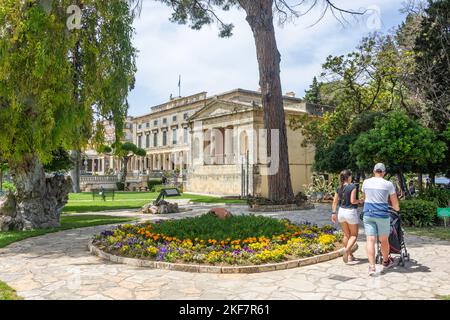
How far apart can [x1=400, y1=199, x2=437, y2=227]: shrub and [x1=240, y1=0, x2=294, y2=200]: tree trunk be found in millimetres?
6436

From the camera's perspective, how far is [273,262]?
663 cm

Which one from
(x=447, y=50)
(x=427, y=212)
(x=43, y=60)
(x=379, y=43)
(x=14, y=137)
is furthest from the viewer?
(x=379, y=43)

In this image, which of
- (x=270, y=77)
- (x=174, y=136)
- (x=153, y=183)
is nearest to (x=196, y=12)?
(x=270, y=77)

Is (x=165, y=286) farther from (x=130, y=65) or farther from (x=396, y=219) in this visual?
(x=130, y=65)

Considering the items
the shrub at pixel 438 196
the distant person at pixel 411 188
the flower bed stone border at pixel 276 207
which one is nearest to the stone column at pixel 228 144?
the distant person at pixel 411 188

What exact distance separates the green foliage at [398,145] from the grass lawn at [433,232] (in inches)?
88.7

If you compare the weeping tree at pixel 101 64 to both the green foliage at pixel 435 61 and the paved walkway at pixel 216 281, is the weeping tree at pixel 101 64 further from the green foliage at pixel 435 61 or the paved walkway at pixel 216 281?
the green foliage at pixel 435 61

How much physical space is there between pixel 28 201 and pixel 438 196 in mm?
12994

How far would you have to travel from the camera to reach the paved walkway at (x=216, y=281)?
16.6 ft

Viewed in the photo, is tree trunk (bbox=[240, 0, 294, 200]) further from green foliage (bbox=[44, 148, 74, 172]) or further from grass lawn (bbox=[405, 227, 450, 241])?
green foliage (bbox=[44, 148, 74, 172])

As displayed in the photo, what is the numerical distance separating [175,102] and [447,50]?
4284cm

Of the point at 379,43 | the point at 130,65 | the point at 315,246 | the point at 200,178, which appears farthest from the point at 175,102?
the point at 315,246

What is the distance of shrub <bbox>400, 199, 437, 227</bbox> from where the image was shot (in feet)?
37.0

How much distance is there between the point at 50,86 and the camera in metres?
9.55
